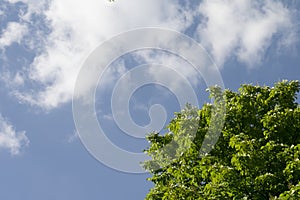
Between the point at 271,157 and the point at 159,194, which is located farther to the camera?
the point at 159,194

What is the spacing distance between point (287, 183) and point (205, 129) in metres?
4.74

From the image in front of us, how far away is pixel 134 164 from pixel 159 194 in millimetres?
3725

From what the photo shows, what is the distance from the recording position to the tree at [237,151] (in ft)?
63.7

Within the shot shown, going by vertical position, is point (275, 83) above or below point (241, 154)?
above

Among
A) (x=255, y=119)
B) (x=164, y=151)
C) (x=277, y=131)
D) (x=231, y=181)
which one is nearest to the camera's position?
(x=231, y=181)

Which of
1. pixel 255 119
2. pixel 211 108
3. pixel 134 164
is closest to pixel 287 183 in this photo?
pixel 255 119

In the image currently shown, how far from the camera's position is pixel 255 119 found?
2266 cm

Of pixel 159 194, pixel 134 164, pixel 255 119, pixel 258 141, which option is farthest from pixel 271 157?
pixel 134 164

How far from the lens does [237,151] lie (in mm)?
21281

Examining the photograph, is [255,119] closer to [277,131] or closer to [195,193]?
[277,131]

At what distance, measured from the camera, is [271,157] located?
1973 centimetres

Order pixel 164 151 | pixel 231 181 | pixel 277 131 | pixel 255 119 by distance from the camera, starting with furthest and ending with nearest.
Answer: pixel 164 151 → pixel 255 119 → pixel 277 131 → pixel 231 181

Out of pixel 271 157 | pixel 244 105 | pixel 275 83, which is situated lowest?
pixel 271 157

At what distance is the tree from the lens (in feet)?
63.7
